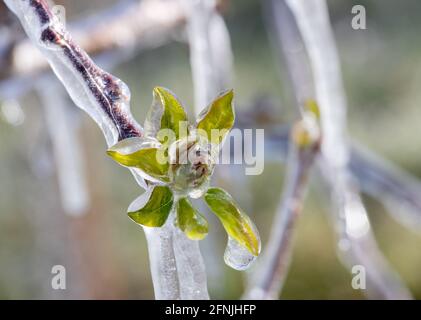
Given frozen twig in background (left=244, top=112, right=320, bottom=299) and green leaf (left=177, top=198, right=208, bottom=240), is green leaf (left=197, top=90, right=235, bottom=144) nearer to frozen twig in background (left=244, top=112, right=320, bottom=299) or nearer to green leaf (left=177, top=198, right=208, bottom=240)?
green leaf (left=177, top=198, right=208, bottom=240)

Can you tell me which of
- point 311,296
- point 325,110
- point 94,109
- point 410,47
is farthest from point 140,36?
point 410,47

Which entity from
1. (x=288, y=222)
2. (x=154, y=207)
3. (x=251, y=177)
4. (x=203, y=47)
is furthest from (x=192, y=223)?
(x=251, y=177)

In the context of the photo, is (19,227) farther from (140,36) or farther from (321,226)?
(140,36)

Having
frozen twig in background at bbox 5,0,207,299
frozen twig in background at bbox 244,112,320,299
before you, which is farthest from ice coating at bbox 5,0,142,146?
frozen twig in background at bbox 244,112,320,299

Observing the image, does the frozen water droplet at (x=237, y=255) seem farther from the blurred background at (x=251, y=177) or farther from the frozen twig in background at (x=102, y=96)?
the blurred background at (x=251, y=177)

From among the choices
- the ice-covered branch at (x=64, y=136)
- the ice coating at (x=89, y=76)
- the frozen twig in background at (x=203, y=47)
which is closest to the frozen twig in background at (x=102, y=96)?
the ice coating at (x=89, y=76)

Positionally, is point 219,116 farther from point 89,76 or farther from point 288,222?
point 288,222
